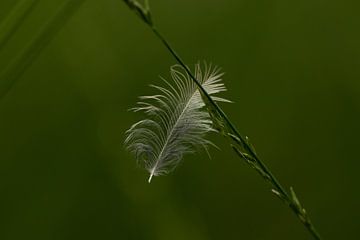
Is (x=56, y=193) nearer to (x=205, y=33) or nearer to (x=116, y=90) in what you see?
(x=116, y=90)

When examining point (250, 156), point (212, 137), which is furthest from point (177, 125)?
point (212, 137)

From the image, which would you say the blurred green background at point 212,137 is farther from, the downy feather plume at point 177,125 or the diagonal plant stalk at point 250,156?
the diagonal plant stalk at point 250,156

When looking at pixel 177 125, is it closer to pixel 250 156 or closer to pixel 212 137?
pixel 250 156

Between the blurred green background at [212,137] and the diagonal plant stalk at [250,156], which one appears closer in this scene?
the diagonal plant stalk at [250,156]

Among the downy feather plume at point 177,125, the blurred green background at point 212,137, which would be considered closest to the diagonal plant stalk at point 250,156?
the downy feather plume at point 177,125

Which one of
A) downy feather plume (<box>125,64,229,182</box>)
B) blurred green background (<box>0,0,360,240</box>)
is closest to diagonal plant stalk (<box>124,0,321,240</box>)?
downy feather plume (<box>125,64,229,182</box>)

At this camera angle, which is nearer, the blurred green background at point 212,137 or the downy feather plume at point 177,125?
the downy feather plume at point 177,125

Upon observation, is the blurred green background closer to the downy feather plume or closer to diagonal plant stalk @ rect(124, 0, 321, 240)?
the downy feather plume

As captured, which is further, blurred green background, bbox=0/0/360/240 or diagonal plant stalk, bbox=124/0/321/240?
blurred green background, bbox=0/0/360/240
